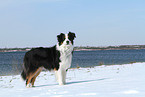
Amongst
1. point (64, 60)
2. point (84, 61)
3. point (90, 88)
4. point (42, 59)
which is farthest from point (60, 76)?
point (84, 61)

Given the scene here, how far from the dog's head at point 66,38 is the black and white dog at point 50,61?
0.19ft

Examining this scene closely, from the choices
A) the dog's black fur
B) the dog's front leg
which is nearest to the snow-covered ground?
the dog's front leg

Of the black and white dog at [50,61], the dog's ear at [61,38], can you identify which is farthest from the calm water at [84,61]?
the dog's ear at [61,38]

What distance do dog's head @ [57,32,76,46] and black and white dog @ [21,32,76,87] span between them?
0.06 meters

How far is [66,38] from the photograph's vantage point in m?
7.22

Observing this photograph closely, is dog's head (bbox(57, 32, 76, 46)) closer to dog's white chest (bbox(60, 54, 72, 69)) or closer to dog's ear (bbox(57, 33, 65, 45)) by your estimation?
dog's ear (bbox(57, 33, 65, 45))

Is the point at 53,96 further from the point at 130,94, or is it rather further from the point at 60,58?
the point at 60,58

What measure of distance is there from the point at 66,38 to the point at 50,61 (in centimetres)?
118

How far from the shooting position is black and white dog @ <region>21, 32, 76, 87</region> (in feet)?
25.0

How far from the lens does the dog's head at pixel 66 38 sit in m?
7.22

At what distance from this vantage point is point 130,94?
4910mm

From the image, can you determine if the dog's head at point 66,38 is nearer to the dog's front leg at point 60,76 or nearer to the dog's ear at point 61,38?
the dog's ear at point 61,38

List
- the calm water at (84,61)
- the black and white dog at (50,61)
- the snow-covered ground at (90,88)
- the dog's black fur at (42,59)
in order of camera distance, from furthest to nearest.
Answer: the calm water at (84,61) < the dog's black fur at (42,59) < the black and white dog at (50,61) < the snow-covered ground at (90,88)

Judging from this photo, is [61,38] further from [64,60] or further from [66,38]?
[64,60]
